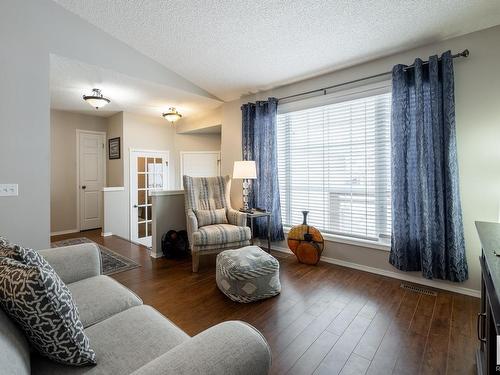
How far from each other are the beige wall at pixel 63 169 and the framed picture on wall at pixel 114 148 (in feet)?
2.02

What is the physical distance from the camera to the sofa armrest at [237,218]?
342 cm

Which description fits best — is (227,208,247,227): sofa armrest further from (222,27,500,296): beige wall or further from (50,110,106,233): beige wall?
(50,110,106,233): beige wall

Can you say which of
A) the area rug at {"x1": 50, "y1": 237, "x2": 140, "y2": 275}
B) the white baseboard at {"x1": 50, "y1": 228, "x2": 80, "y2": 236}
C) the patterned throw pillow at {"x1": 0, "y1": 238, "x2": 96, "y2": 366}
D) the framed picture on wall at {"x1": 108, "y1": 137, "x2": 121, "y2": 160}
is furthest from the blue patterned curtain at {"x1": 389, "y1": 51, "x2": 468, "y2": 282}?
the white baseboard at {"x1": 50, "y1": 228, "x2": 80, "y2": 236}

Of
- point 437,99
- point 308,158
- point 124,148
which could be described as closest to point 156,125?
point 124,148

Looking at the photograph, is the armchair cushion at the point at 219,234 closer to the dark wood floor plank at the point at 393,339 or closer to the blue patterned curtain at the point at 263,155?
the blue patterned curtain at the point at 263,155

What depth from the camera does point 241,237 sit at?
3.28 metres

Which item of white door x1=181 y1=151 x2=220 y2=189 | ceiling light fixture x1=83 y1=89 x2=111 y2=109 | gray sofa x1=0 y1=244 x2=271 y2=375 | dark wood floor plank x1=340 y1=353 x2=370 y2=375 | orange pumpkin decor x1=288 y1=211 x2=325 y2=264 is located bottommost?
dark wood floor plank x1=340 y1=353 x2=370 y2=375

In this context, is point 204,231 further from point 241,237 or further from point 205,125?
point 205,125

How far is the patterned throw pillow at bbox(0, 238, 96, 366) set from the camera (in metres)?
0.80

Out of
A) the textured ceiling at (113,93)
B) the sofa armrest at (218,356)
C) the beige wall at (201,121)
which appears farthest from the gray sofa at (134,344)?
the beige wall at (201,121)

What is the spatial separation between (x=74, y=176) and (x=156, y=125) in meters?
2.00

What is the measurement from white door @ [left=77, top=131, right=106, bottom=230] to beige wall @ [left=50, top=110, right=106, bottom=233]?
12cm

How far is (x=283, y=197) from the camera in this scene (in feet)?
12.6

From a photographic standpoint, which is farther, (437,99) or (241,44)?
(241,44)
